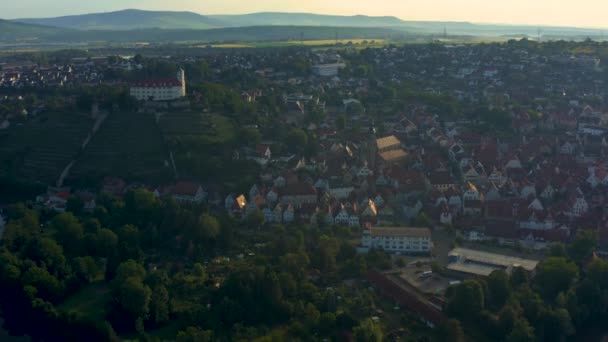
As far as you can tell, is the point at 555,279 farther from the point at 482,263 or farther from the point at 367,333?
the point at 367,333

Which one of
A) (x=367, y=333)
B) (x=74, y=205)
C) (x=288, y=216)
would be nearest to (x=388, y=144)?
(x=288, y=216)

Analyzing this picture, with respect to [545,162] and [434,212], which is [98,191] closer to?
[434,212]

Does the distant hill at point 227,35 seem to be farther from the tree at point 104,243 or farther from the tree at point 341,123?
the tree at point 104,243

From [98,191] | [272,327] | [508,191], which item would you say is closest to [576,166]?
[508,191]

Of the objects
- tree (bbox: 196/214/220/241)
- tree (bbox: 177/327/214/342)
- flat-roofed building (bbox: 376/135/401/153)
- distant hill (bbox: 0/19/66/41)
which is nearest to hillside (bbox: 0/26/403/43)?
distant hill (bbox: 0/19/66/41)

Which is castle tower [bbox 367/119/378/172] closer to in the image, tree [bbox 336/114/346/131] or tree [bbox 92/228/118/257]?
tree [bbox 336/114/346/131]

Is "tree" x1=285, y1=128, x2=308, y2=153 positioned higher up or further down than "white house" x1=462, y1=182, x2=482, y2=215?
higher up

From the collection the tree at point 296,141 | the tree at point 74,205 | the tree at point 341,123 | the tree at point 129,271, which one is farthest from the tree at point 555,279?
the tree at point 341,123
